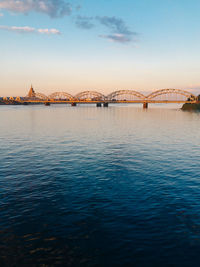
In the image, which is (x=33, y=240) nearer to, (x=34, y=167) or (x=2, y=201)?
(x=2, y=201)

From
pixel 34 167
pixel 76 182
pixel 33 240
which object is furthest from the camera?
pixel 34 167

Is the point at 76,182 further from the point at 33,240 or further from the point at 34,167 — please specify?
the point at 33,240

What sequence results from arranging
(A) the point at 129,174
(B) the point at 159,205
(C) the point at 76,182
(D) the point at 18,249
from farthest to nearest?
(A) the point at 129,174 → (C) the point at 76,182 → (B) the point at 159,205 → (D) the point at 18,249

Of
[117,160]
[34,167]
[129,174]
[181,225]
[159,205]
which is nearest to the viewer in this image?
[181,225]

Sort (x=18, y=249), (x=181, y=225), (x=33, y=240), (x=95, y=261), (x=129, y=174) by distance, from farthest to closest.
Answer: (x=129, y=174) → (x=181, y=225) → (x=33, y=240) → (x=18, y=249) → (x=95, y=261)

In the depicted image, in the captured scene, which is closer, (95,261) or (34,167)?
(95,261)

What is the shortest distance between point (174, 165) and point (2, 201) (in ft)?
70.4

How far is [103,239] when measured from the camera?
13.5 metres

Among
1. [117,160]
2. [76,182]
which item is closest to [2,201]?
[76,182]

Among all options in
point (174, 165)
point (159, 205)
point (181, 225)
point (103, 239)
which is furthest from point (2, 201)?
point (174, 165)

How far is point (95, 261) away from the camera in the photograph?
1175 cm

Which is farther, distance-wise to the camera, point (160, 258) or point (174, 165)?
point (174, 165)

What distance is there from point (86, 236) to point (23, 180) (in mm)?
12064

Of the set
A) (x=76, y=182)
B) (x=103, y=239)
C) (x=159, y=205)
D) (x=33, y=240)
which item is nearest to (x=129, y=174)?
(x=76, y=182)
